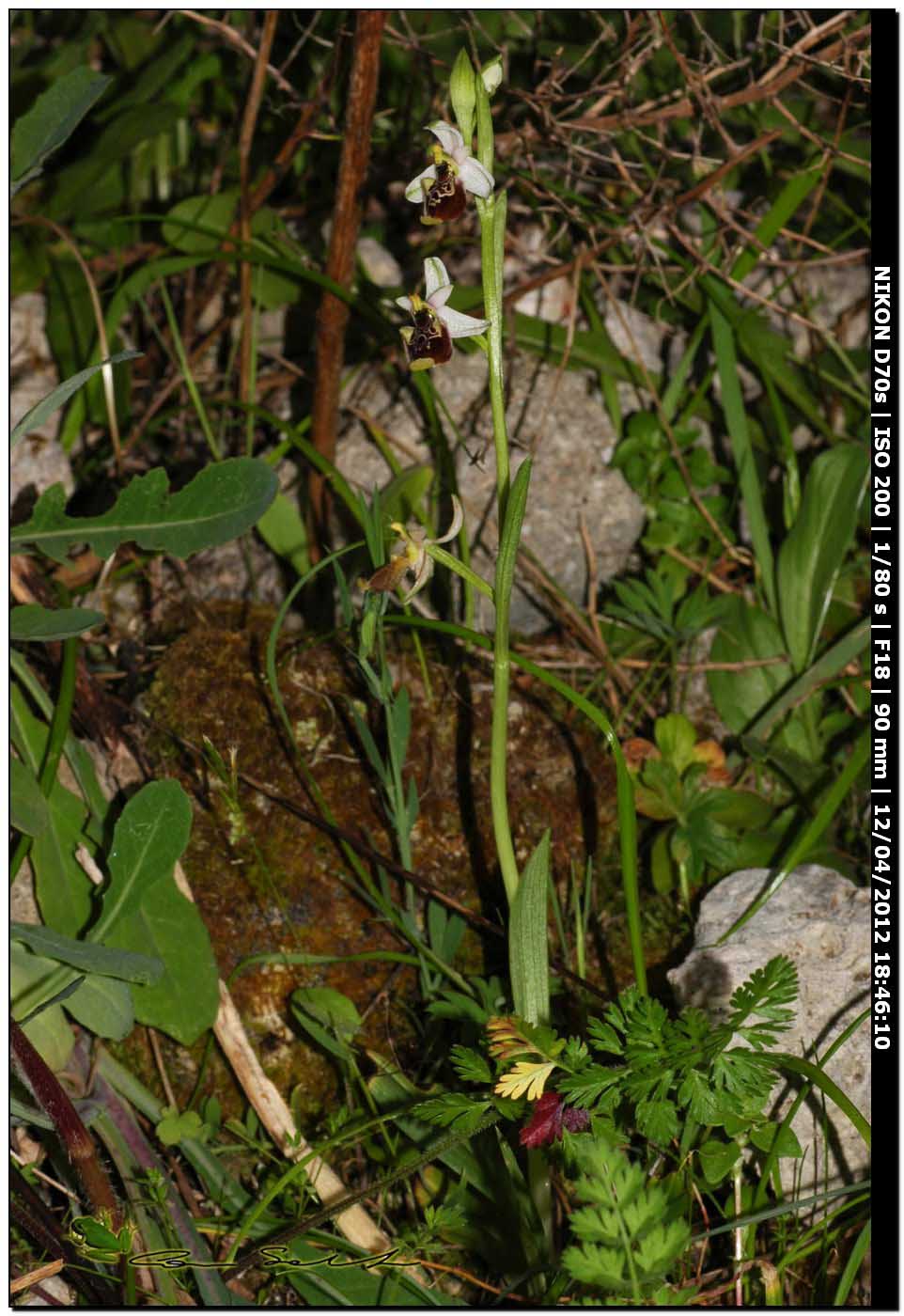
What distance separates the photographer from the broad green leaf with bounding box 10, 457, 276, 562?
1942mm

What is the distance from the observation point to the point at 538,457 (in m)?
2.56

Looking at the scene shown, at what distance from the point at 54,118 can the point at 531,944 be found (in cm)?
165

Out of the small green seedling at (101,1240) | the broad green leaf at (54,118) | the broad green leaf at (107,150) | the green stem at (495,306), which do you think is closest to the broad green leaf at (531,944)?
the green stem at (495,306)

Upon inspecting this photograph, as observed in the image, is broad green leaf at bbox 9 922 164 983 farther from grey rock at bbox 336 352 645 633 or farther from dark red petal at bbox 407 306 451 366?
grey rock at bbox 336 352 645 633

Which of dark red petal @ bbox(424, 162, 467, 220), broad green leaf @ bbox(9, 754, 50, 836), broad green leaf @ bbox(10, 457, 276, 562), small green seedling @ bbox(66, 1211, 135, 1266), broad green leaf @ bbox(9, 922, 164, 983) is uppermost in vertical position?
dark red petal @ bbox(424, 162, 467, 220)

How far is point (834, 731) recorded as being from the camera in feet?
7.38

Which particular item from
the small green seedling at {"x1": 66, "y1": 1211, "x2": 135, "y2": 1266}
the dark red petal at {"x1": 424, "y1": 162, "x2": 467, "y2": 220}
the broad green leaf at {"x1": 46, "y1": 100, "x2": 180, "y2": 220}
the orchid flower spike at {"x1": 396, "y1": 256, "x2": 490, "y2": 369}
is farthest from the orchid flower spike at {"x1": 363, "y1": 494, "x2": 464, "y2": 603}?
the broad green leaf at {"x1": 46, "y1": 100, "x2": 180, "y2": 220}

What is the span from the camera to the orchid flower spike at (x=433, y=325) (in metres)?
1.47

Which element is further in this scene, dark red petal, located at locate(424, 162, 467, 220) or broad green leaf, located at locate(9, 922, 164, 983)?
broad green leaf, located at locate(9, 922, 164, 983)

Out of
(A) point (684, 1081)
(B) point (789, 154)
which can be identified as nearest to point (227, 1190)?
(A) point (684, 1081)

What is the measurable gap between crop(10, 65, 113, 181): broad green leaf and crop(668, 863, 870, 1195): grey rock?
5.80 ft

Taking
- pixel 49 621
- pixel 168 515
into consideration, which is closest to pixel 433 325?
pixel 168 515

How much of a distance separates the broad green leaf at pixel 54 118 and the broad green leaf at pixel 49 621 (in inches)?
31.4

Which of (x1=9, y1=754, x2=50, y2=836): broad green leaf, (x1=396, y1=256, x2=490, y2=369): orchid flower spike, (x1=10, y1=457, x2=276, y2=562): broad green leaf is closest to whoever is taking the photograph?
(x1=396, y1=256, x2=490, y2=369): orchid flower spike
